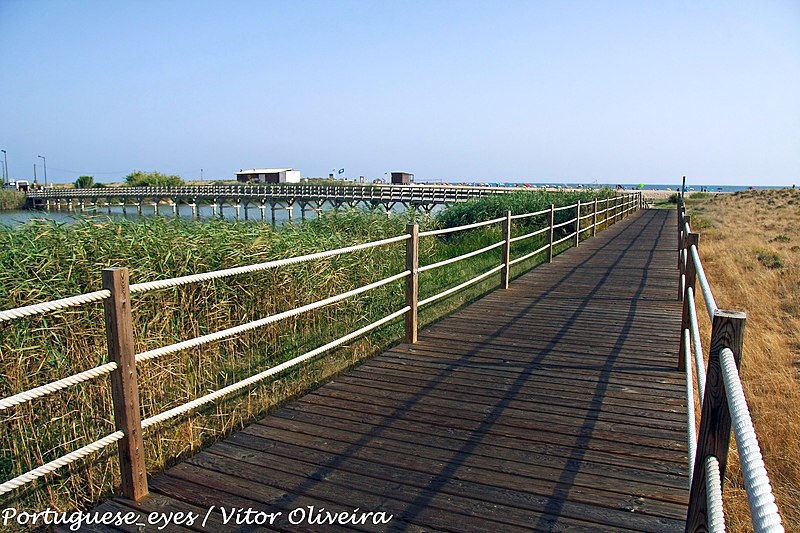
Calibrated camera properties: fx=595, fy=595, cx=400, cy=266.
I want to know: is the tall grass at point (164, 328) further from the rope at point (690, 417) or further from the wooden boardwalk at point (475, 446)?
the rope at point (690, 417)

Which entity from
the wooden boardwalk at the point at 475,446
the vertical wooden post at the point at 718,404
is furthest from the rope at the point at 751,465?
the wooden boardwalk at the point at 475,446

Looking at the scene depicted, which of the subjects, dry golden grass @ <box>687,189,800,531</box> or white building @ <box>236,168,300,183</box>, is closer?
dry golden grass @ <box>687,189,800,531</box>

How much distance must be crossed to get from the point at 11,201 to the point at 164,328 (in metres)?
67.7

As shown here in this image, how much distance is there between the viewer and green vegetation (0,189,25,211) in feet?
194

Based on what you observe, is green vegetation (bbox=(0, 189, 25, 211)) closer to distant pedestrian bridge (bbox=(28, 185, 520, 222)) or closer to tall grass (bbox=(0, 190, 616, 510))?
distant pedestrian bridge (bbox=(28, 185, 520, 222))

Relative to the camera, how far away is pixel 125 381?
9.18ft

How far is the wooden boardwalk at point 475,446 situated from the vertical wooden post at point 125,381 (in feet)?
0.41

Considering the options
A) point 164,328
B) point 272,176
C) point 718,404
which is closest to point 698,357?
point 718,404

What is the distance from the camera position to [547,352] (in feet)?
17.9

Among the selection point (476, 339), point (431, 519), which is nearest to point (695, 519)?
point (431, 519)

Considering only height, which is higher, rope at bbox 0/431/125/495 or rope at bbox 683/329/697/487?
rope at bbox 0/431/125/495

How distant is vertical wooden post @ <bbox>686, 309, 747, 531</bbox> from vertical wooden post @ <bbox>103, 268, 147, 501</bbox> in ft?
7.95

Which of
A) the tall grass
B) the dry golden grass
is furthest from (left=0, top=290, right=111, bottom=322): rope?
the dry golden grass

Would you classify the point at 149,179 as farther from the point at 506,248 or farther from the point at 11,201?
the point at 506,248
